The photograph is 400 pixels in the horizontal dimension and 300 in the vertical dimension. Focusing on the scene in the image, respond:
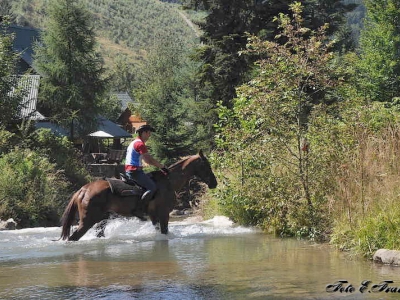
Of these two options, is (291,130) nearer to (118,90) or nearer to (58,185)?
(58,185)

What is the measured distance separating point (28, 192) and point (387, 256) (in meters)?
13.9

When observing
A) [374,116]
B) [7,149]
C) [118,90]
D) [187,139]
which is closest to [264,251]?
[374,116]

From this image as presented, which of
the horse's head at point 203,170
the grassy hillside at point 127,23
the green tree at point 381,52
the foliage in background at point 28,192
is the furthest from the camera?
the grassy hillside at point 127,23

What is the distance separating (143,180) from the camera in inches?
560

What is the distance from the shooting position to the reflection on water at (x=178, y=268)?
8516 millimetres

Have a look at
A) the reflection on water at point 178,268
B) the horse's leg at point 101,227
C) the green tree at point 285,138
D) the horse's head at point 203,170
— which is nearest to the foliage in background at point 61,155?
the horse's leg at point 101,227

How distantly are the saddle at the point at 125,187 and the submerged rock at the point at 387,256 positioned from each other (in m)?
5.72

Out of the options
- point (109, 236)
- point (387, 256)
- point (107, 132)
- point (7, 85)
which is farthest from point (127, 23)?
point (387, 256)

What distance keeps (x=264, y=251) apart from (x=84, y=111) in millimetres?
32568

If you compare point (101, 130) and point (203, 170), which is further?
point (101, 130)

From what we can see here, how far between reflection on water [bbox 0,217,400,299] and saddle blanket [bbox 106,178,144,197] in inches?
42.9

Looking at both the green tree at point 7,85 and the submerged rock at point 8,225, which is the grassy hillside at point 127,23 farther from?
the submerged rock at point 8,225

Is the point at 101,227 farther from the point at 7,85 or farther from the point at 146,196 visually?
the point at 7,85

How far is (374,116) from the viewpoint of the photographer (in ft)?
55.4
